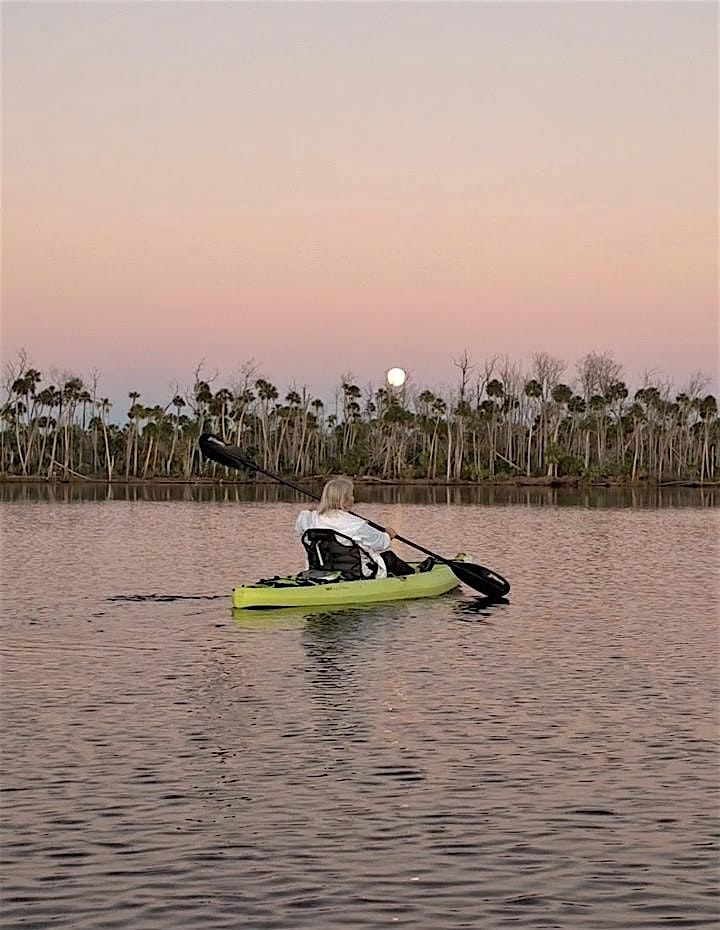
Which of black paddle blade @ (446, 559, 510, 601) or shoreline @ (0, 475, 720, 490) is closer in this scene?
black paddle blade @ (446, 559, 510, 601)

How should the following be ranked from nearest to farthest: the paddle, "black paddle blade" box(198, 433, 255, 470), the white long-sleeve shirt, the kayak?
the white long-sleeve shirt → the kayak → the paddle → "black paddle blade" box(198, 433, 255, 470)

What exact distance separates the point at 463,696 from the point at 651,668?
3179 millimetres

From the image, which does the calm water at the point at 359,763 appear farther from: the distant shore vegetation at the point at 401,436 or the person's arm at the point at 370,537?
the distant shore vegetation at the point at 401,436

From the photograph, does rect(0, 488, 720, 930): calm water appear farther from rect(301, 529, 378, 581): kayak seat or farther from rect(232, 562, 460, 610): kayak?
rect(301, 529, 378, 581): kayak seat

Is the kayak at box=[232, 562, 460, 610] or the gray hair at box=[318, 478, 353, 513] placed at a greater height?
the gray hair at box=[318, 478, 353, 513]

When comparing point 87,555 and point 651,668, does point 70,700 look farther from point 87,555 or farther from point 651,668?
point 87,555

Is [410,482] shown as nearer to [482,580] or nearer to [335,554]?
[482,580]

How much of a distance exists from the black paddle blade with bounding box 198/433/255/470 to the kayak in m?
3.47

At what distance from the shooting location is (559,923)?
8000 mm

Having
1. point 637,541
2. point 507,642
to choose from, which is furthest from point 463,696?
point 637,541

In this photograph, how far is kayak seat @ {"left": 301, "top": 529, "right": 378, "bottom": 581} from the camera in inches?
852

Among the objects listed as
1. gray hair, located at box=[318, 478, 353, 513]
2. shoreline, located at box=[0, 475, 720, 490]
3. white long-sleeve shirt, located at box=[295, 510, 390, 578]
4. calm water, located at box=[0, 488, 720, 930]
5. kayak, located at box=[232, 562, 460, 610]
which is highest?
shoreline, located at box=[0, 475, 720, 490]

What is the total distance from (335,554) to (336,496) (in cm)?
135

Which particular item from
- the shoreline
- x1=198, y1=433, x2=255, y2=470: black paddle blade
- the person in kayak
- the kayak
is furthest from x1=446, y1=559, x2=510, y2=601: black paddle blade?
the shoreline
